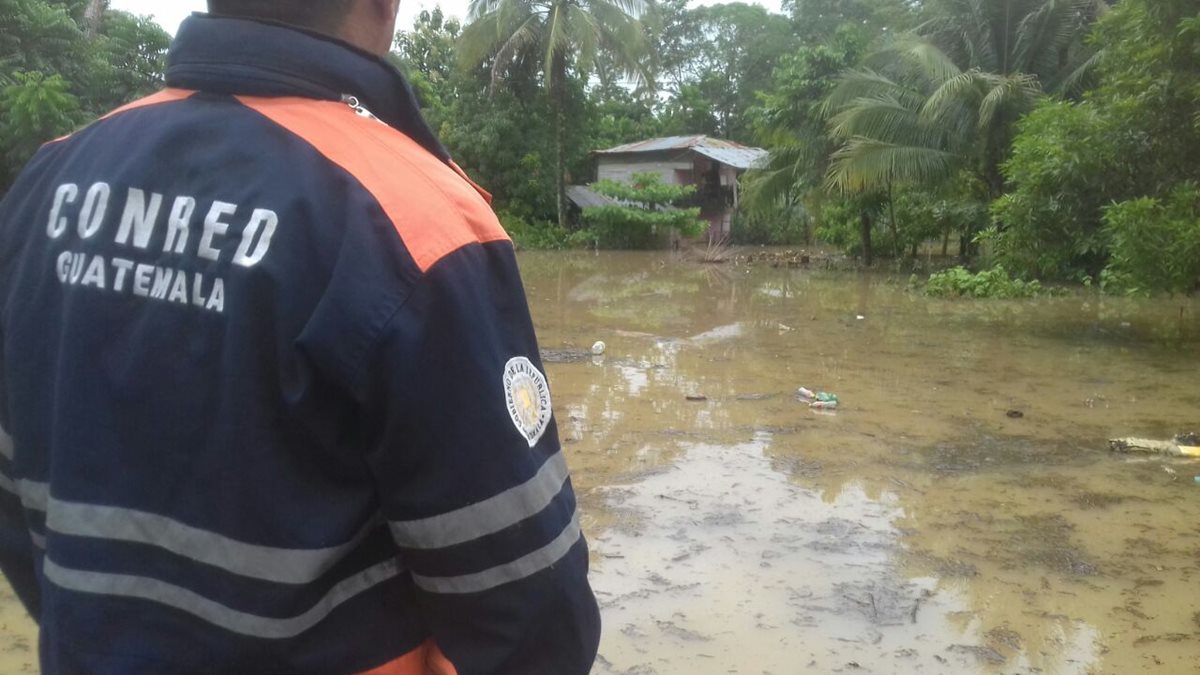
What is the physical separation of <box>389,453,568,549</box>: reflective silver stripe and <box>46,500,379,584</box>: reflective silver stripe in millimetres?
66

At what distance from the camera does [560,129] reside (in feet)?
84.9

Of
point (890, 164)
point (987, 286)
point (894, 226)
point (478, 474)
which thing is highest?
point (890, 164)

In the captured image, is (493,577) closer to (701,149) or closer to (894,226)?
(894,226)

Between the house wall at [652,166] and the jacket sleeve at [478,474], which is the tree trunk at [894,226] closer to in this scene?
the house wall at [652,166]

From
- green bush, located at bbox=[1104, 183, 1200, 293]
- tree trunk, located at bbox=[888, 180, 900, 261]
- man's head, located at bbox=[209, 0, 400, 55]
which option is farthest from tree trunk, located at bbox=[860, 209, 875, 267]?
man's head, located at bbox=[209, 0, 400, 55]

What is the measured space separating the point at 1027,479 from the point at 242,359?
5125mm

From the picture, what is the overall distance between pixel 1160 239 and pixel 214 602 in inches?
352

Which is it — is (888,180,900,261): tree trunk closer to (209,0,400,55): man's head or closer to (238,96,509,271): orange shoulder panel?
(209,0,400,55): man's head

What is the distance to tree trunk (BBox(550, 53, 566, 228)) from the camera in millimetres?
24859

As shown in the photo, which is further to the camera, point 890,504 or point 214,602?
point 890,504

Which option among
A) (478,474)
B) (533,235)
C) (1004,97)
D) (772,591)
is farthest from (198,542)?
(533,235)

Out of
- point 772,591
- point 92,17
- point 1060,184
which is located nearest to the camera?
point 772,591

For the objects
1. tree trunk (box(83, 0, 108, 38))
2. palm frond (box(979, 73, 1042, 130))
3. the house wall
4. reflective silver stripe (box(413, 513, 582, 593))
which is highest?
tree trunk (box(83, 0, 108, 38))

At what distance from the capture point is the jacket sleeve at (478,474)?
962 mm
